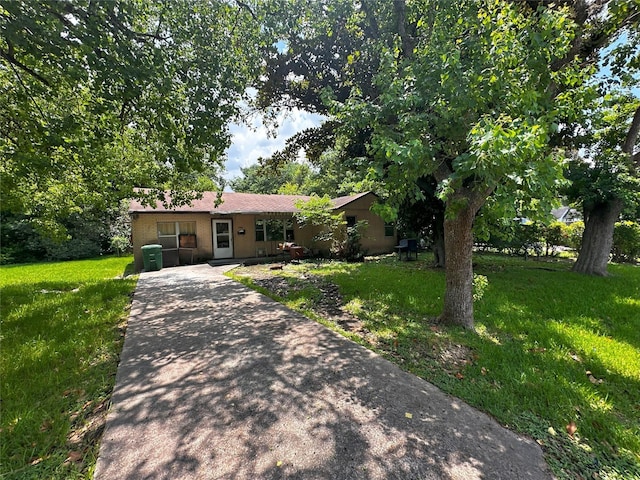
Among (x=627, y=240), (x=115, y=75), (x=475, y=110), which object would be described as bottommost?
(x=627, y=240)

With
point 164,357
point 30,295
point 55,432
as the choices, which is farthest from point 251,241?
point 55,432

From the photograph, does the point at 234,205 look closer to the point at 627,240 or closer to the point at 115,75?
the point at 115,75

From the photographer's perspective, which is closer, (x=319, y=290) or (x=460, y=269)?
(x=460, y=269)

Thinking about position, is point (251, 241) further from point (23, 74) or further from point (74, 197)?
point (23, 74)

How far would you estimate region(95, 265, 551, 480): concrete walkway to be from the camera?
202 cm

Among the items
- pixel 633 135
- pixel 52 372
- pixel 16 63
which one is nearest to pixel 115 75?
pixel 16 63

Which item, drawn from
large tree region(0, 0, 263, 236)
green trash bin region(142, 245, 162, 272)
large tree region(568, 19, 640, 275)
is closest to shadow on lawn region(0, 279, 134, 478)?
large tree region(0, 0, 263, 236)

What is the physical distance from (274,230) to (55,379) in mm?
12010

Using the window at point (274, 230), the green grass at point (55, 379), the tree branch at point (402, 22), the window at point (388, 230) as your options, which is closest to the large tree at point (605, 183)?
the tree branch at point (402, 22)

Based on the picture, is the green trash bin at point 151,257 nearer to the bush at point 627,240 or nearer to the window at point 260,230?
the window at point 260,230

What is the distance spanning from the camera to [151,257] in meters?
11.2

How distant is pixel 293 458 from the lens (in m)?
2.08

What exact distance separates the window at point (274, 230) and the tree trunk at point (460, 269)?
11.1m

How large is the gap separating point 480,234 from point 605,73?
26.7 ft
